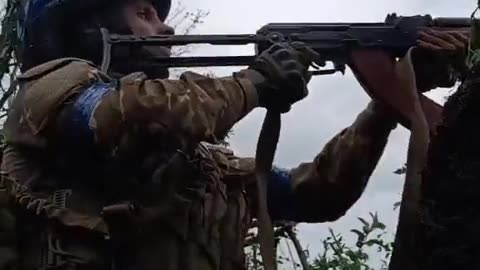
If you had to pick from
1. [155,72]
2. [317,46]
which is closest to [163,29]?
[155,72]

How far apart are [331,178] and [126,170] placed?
2.98 feet

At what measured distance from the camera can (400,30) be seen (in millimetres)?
3469

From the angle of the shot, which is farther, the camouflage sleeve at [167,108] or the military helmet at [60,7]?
the military helmet at [60,7]

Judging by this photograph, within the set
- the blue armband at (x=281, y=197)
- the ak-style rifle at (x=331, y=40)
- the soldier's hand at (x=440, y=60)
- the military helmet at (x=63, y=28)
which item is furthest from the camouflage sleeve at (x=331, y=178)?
the military helmet at (x=63, y=28)

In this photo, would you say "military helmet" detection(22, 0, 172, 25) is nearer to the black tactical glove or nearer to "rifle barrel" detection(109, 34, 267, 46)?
"rifle barrel" detection(109, 34, 267, 46)

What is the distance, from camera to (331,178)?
3912 mm

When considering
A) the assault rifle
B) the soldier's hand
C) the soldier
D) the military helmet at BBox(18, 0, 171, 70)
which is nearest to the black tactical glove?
the soldier

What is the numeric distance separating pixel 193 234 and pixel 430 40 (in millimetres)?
915

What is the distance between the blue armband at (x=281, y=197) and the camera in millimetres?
3961

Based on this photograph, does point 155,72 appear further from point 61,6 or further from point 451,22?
point 451,22

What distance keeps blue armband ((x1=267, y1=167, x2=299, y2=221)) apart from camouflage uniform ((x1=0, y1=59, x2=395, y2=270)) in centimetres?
22

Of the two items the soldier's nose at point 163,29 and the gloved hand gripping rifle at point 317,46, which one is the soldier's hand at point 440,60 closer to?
the gloved hand gripping rifle at point 317,46

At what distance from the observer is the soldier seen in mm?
3143

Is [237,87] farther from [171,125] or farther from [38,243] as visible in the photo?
[38,243]
